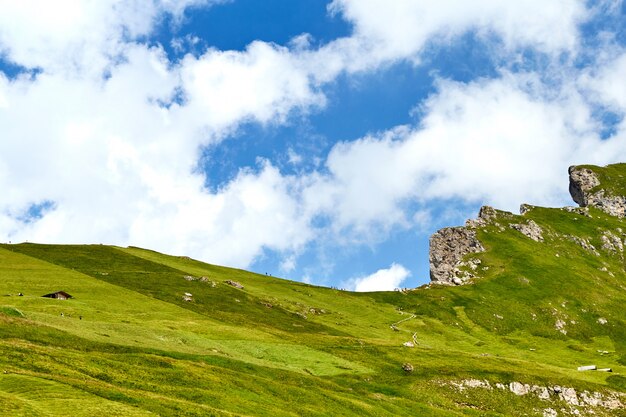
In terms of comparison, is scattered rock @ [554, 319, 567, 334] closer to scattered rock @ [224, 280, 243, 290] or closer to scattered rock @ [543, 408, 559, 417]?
scattered rock @ [543, 408, 559, 417]

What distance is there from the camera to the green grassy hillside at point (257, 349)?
5150 centimetres

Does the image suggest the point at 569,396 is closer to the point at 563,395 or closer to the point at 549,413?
the point at 563,395

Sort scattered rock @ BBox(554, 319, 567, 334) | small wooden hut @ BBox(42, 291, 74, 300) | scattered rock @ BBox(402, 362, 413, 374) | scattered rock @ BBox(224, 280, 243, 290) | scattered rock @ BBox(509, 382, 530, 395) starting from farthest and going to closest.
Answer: scattered rock @ BBox(554, 319, 567, 334) → scattered rock @ BBox(224, 280, 243, 290) → small wooden hut @ BBox(42, 291, 74, 300) → scattered rock @ BBox(402, 362, 413, 374) → scattered rock @ BBox(509, 382, 530, 395)

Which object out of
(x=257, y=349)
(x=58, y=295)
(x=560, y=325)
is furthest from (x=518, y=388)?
(x=560, y=325)

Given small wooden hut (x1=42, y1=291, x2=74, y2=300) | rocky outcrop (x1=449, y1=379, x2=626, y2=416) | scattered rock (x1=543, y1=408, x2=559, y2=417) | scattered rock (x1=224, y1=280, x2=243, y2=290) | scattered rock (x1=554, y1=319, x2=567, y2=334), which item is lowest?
scattered rock (x1=543, y1=408, x2=559, y2=417)

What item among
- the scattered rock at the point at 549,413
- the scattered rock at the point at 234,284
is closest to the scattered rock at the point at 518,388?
the scattered rock at the point at 549,413

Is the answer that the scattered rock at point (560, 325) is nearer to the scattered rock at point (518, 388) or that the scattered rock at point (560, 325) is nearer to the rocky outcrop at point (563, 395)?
the rocky outcrop at point (563, 395)

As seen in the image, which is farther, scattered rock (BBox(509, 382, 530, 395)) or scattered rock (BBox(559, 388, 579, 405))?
scattered rock (BBox(559, 388, 579, 405))

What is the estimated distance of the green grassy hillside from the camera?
169 ft

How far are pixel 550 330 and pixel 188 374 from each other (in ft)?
523

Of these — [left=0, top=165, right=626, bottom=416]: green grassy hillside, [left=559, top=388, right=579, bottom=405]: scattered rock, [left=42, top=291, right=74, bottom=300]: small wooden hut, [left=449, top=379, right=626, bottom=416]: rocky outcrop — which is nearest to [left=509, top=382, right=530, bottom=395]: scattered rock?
[left=449, top=379, right=626, bottom=416]: rocky outcrop

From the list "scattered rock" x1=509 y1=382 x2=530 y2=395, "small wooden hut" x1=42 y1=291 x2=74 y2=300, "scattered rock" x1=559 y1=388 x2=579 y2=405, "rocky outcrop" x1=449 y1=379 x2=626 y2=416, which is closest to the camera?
"rocky outcrop" x1=449 y1=379 x2=626 y2=416

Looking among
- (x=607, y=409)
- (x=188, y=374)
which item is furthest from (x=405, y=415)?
(x=607, y=409)

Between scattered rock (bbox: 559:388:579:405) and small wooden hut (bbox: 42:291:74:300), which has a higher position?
small wooden hut (bbox: 42:291:74:300)
